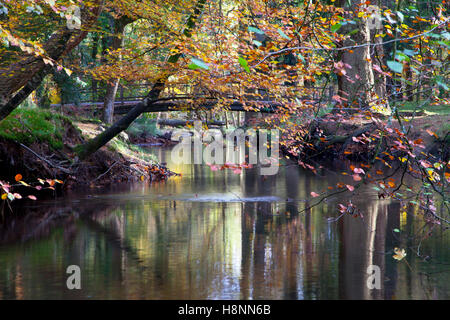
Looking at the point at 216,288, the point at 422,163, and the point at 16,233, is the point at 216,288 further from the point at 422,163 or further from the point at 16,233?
the point at 16,233

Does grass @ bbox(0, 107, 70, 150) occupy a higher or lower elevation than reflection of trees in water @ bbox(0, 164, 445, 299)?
higher

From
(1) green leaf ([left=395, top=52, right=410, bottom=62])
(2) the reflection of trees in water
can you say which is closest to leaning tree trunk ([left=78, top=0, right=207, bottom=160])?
(2) the reflection of trees in water

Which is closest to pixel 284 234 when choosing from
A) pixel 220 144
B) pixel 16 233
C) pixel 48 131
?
pixel 16 233

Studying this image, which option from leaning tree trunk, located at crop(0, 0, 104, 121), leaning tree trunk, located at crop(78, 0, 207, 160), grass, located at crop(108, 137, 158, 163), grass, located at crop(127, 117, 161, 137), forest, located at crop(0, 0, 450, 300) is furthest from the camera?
grass, located at crop(127, 117, 161, 137)

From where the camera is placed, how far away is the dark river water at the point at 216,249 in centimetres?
654

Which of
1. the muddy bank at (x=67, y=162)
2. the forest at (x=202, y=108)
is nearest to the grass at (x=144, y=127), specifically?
the forest at (x=202, y=108)

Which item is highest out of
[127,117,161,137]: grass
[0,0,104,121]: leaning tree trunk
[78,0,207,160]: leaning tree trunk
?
[127,117,161,137]: grass

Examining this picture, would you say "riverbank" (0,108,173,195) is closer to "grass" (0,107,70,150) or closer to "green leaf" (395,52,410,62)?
"grass" (0,107,70,150)

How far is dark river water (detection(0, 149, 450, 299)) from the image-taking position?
654cm

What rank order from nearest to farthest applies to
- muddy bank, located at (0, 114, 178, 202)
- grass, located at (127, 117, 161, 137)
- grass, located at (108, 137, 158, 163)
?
muddy bank, located at (0, 114, 178, 202), grass, located at (108, 137, 158, 163), grass, located at (127, 117, 161, 137)

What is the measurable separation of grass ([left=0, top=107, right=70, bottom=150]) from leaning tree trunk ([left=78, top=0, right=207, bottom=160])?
39.4 inches

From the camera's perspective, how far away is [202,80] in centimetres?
1202

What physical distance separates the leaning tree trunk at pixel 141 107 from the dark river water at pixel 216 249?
1356 millimetres
